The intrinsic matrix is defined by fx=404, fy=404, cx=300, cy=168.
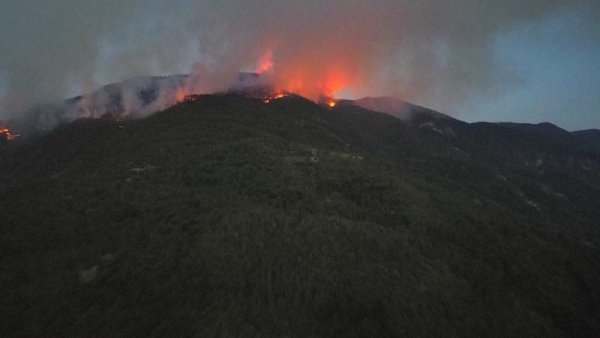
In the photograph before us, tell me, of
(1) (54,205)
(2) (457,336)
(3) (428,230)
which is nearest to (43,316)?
(1) (54,205)

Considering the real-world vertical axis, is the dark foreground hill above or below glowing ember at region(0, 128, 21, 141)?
above

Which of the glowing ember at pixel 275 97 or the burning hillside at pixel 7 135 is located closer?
the glowing ember at pixel 275 97

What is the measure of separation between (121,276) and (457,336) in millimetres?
34912

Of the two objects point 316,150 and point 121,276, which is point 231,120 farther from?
point 121,276

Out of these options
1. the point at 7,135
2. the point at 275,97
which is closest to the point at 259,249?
the point at 275,97

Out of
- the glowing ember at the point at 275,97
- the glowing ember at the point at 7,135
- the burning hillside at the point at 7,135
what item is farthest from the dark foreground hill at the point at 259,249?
the glowing ember at the point at 7,135

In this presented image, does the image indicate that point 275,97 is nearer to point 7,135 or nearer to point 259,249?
point 259,249

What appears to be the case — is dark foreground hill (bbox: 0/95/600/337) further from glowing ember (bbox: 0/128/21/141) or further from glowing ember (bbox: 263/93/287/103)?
glowing ember (bbox: 0/128/21/141)

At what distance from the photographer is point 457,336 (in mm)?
40562

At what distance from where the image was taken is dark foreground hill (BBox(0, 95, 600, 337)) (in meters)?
39.0

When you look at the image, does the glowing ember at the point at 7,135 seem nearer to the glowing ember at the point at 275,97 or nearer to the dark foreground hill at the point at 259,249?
the dark foreground hill at the point at 259,249

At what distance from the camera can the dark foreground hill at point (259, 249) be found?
3900cm

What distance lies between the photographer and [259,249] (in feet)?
157

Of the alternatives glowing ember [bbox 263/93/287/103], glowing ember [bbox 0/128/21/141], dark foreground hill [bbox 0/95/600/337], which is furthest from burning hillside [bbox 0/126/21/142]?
glowing ember [bbox 263/93/287/103]
